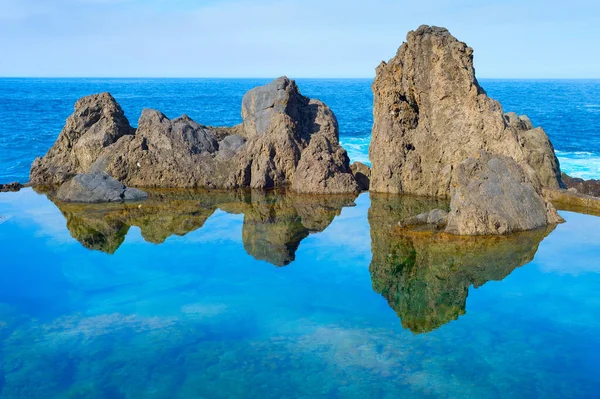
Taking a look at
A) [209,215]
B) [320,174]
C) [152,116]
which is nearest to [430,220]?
[320,174]

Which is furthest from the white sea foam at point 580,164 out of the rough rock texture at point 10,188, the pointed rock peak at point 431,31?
the rough rock texture at point 10,188

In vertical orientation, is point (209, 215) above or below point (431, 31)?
below

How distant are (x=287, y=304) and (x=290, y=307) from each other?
14 cm

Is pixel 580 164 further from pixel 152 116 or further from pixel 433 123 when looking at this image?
pixel 152 116

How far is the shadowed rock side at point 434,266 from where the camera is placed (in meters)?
11.2

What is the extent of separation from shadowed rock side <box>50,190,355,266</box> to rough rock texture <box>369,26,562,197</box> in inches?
86.8

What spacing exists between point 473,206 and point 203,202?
875 centimetres

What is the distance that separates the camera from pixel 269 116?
23.5 meters

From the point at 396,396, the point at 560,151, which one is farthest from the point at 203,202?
the point at 560,151

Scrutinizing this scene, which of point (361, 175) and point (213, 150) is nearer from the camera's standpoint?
point (361, 175)

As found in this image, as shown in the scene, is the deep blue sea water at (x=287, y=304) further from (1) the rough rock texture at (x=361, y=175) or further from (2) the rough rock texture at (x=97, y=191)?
(1) the rough rock texture at (x=361, y=175)

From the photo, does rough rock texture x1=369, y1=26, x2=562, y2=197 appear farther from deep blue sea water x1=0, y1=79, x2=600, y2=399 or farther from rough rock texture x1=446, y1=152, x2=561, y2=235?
rough rock texture x1=446, y1=152, x2=561, y2=235

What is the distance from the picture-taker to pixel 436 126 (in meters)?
19.5

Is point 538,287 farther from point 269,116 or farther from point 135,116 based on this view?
point 135,116
